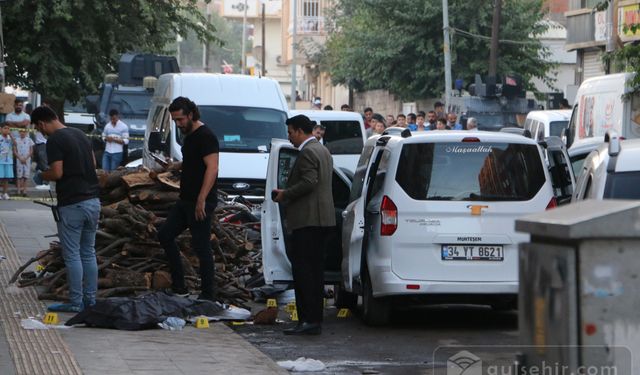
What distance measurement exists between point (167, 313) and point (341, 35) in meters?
57.2

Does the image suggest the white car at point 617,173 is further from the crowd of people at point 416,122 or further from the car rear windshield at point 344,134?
the crowd of people at point 416,122

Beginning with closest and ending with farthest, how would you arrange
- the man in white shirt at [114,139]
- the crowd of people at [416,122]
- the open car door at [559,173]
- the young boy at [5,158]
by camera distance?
the open car door at [559,173] → the crowd of people at [416,122] → the young boy at [5,158] → the man in white shirt at [114,139]

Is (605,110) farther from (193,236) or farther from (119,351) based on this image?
(119,351)

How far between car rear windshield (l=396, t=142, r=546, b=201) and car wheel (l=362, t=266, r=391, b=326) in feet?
3.14

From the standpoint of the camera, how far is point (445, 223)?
11.7 meters

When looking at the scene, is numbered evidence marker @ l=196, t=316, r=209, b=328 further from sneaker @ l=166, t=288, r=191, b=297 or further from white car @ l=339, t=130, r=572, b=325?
white car @ l=339, t=130, r=572, b=325

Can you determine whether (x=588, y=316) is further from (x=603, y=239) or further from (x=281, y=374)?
(x=281, y=374)

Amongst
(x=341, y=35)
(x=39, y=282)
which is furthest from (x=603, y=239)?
(x=341, y=35)

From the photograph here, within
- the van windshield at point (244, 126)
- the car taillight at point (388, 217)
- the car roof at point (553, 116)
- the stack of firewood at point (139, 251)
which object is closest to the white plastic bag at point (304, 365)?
the car taillight at point (388, 217)

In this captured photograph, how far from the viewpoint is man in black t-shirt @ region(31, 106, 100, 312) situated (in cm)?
1177

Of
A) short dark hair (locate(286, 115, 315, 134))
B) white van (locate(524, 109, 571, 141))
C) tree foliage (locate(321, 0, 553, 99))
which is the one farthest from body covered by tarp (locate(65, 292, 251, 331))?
tree foliage (locate(321, 0, 553, 99))

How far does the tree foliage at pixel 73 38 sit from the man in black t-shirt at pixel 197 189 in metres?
19.1

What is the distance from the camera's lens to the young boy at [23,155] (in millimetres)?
28062

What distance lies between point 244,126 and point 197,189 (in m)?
7.97
